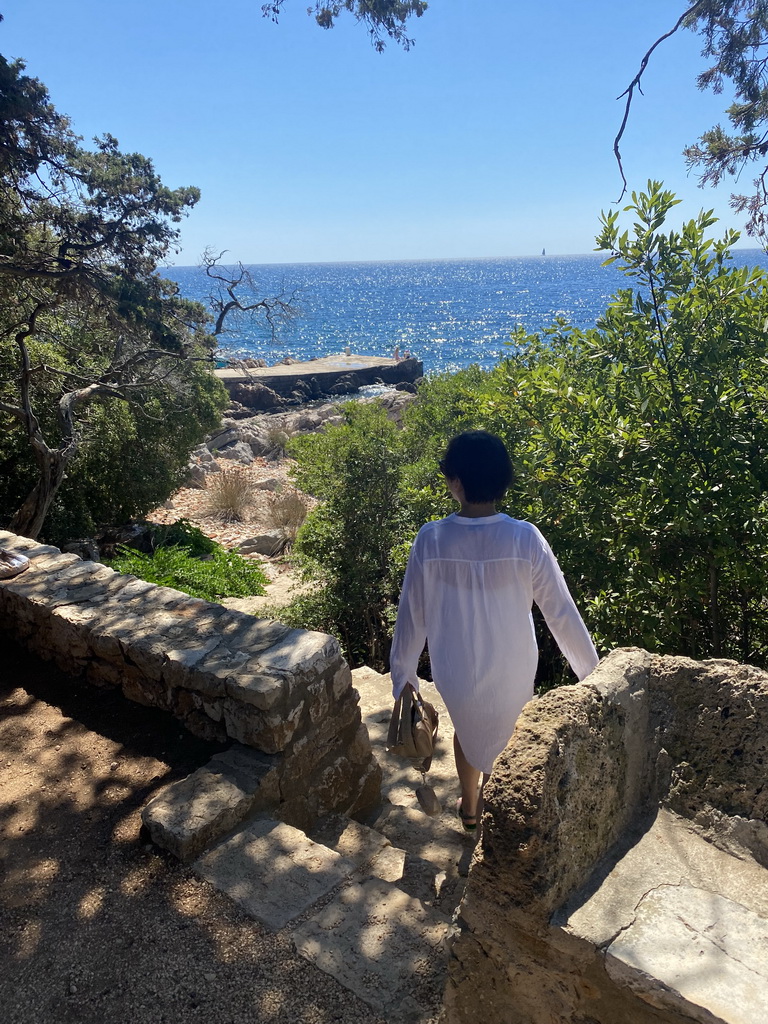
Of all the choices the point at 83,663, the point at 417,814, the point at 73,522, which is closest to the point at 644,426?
the point at 417,814

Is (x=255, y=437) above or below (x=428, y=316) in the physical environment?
below

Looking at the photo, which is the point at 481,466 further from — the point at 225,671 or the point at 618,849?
the point at 225,671

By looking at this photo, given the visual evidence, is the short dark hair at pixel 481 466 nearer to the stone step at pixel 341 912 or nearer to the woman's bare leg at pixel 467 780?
the woman's bare leg at pixel 467 780

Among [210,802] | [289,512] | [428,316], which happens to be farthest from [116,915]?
Result: [428,316]

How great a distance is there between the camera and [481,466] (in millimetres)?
2770

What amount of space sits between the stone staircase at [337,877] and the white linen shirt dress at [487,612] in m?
0.72

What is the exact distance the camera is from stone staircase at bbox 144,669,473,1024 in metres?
2.42

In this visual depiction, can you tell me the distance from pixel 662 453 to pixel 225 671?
8.63 feet

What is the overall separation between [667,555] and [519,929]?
2.79m

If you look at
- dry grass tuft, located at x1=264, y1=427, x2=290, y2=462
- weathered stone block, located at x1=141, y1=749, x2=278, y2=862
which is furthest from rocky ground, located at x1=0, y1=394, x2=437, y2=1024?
dry grass tuft, located at x1=264, y1=427, x2=290, y2=462

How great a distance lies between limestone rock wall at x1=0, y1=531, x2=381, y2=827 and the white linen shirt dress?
914mm

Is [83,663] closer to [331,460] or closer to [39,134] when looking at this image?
[331,460]

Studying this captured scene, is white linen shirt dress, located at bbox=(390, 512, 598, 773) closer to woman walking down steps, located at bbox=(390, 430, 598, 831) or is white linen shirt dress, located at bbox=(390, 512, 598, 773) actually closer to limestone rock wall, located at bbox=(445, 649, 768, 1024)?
woman walking down steps, located at bbox=(390, 430, 598, 831)

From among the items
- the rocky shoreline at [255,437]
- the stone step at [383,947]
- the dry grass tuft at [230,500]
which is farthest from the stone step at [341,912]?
the rocky shoreline at [255,437]
